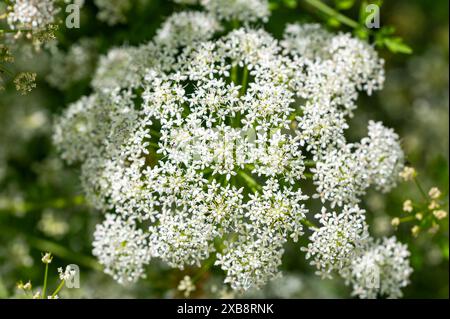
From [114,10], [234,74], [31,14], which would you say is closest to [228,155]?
[234,74]

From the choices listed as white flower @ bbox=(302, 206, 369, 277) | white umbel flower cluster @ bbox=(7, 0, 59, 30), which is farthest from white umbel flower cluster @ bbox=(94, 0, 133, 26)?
white flower @ bbox=(302, 206, 369, 277)

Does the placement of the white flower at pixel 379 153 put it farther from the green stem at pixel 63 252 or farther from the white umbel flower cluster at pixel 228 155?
the green stem at pixel 63 252

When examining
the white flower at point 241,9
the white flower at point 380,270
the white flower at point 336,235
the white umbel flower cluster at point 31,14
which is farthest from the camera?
the white flower at point 241,9

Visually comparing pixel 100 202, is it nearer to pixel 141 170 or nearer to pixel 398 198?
pixel 141 170

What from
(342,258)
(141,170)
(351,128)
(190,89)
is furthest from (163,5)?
(342,258)

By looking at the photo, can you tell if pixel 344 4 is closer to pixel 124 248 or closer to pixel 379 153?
pixel 379 153

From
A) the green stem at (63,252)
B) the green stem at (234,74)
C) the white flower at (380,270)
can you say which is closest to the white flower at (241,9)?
the green stem at (234,74)
